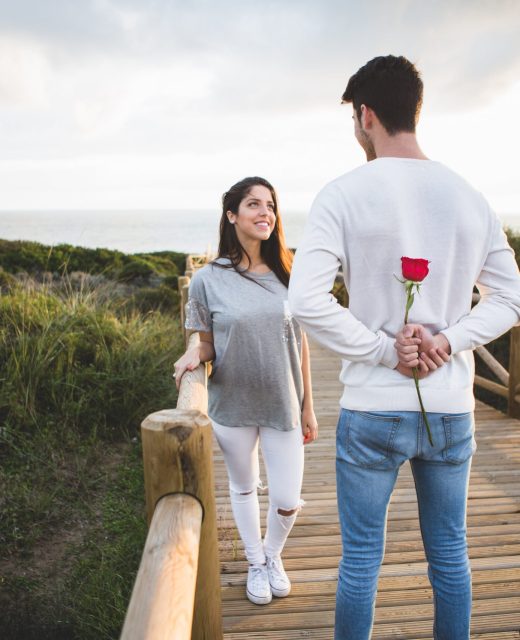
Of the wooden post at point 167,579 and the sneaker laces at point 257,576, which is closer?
the wooden post at point 167,579

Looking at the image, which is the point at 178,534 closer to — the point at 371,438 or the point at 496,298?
the point at 371,438

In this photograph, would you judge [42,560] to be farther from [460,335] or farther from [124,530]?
[460,335]

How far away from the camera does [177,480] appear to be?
4.39ft

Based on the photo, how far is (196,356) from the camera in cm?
236

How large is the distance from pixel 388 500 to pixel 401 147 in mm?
1082

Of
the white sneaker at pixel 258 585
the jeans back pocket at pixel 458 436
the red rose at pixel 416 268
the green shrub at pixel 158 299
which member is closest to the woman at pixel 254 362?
the white sneaker at pixel 258 585

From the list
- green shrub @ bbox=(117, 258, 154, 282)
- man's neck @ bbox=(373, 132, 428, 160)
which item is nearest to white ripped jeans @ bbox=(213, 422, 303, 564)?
man's neck @ bbox=(373, 132, 428, 160)

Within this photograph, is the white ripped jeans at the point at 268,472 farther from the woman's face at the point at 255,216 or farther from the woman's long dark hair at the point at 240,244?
the woman's face at the point at 255,216

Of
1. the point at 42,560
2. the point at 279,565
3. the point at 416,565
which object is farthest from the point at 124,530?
the point at 416,565

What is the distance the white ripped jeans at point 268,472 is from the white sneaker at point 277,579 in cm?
14

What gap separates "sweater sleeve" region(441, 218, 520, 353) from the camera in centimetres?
162

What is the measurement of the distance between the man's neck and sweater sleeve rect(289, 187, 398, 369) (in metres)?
0.23

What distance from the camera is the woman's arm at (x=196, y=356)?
2273 mm

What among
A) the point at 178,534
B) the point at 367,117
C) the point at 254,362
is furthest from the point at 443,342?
the point at 254,362
